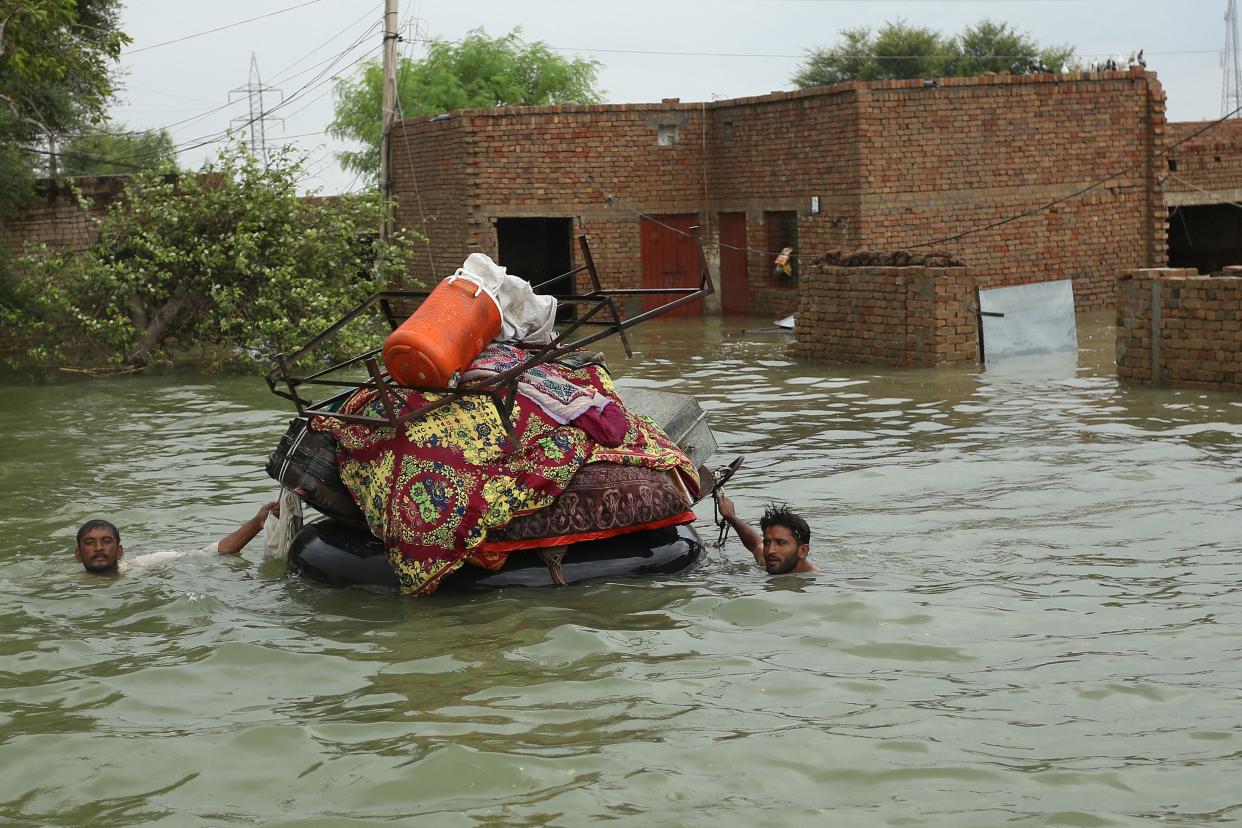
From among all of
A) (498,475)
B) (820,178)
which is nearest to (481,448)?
(498,475)

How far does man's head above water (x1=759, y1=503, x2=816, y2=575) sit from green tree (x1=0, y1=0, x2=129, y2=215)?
10981mm

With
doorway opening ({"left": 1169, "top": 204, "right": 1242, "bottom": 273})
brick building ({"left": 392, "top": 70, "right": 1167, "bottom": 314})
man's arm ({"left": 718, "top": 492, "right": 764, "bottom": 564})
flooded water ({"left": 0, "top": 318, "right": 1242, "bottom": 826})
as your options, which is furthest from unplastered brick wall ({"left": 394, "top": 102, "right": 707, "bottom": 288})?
man's arm ({"left": 718, "top": 492, "right": 764, "bottom": 564})

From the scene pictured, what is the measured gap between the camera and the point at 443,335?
24.0 feet

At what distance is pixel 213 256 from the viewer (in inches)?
727

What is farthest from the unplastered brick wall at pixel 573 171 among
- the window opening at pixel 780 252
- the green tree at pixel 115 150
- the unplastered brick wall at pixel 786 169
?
the green tree at pixel 115 150

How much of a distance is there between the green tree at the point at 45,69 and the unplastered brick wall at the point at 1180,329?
12.3 m

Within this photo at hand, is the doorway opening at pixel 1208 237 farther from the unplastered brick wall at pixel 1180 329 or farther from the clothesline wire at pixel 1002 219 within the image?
the unplastered brick wall at pixel 1180 329

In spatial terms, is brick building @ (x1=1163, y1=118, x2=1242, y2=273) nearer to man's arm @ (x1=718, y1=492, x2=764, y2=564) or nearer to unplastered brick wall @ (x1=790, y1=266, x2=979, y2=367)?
unplastered brick wall @ (x1=790, y1=266, x2=979, y2=367)

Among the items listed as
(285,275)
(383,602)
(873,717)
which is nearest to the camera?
(873,717)

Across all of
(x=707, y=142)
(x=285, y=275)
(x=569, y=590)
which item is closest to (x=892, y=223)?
(x=707, y=142)

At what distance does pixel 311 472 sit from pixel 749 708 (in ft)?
10.1

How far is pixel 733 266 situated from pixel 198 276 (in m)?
11.5

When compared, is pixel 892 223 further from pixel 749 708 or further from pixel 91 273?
pixel 749 708

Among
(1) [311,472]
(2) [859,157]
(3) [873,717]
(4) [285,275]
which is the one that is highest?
(2) [859,157]
